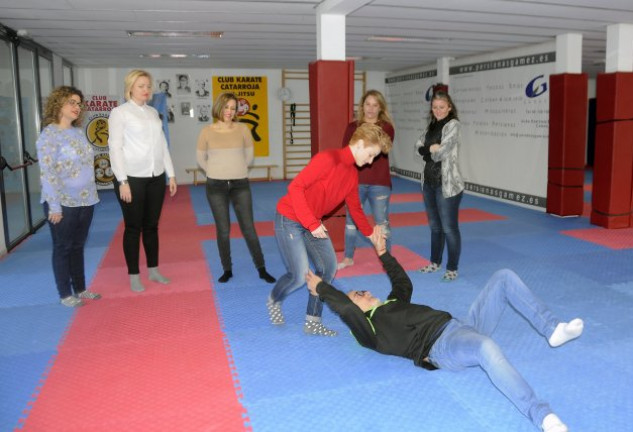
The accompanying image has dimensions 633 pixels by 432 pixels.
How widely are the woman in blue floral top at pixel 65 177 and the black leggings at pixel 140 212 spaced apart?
30 cm

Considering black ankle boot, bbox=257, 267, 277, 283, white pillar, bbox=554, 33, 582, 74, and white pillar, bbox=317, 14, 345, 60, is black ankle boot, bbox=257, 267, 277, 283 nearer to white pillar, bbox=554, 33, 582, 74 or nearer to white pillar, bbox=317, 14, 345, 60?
white pillar, bbox=317, 14, 345, 60

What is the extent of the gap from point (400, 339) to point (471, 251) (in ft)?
10.6

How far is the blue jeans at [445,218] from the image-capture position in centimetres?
454

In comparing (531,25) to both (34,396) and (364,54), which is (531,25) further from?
(34,396)

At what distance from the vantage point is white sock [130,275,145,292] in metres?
4.56

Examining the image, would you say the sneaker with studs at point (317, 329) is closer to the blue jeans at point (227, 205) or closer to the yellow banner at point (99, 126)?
the blue jeans at point (227, 205)

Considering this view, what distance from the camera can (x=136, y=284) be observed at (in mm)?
4574

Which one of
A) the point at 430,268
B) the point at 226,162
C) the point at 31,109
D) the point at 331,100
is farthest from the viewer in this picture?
the point at 31,109

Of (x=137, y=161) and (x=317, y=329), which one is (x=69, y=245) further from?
(x=317, y=329)

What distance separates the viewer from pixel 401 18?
6336 millimetres

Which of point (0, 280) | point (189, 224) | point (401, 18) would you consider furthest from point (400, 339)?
point (189, 224)

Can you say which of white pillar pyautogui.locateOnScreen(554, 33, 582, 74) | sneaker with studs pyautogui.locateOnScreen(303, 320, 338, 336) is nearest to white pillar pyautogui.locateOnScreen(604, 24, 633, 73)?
white pillar pyautogui.locateOnScreen(554, 33, 582, 74)

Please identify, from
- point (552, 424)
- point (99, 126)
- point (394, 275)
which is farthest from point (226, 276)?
point (99, 126)

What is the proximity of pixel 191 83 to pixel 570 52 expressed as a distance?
7.81m
